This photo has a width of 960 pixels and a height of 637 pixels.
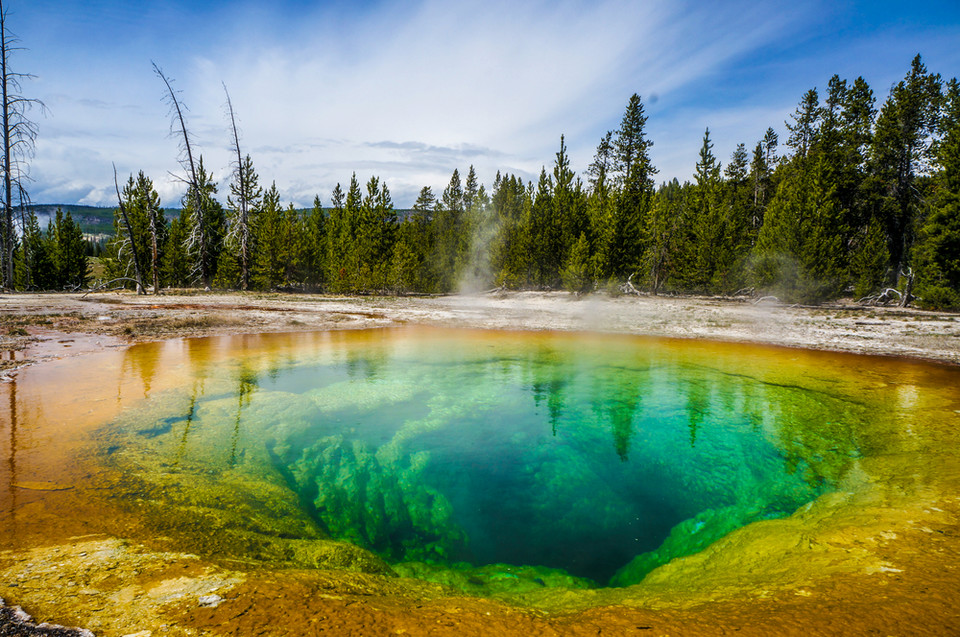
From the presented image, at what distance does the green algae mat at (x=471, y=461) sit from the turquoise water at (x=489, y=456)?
0.04 m

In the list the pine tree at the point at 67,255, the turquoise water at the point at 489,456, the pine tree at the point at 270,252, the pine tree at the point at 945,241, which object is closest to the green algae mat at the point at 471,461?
the turquoise water at the point at 489,456

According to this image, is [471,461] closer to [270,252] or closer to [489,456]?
[489,456]

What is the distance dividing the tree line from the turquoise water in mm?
16785

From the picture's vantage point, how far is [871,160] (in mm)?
27453

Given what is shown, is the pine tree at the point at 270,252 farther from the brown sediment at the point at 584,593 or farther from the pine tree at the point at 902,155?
the pine tree at the point at 902,155

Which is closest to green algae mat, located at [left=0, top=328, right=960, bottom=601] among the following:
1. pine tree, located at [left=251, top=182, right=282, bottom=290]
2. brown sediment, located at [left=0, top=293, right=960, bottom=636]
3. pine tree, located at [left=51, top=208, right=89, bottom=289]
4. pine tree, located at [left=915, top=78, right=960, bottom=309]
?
brown sediment, located at [left=0, top=293, right=960, bottom=636]

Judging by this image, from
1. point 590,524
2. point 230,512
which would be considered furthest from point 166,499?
point 590,524

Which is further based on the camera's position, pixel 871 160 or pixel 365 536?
pixel 871 160

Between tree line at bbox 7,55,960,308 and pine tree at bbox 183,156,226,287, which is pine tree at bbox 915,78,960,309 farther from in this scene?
pine tree at bbox 183,156,226,287

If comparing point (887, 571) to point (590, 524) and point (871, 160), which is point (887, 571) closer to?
point (590, 524)

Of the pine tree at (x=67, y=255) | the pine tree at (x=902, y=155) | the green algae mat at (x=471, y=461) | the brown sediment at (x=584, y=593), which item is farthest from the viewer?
the pine tree at (x=67, y=255)

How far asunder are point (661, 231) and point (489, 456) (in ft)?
88.4

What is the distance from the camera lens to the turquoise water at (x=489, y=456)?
14.9 feet

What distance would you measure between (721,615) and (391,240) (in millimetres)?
35089
